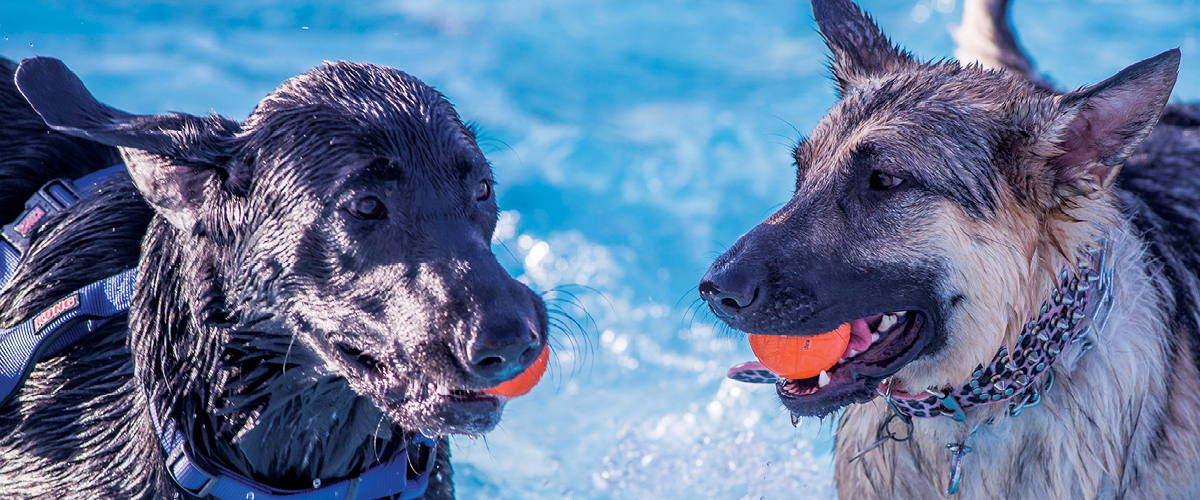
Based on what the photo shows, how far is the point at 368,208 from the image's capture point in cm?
268

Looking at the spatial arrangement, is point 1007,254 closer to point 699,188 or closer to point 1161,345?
point 1161,345

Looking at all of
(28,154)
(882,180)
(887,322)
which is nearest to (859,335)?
(887,322)

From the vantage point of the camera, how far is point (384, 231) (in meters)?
2.67

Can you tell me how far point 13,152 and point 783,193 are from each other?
265 inches

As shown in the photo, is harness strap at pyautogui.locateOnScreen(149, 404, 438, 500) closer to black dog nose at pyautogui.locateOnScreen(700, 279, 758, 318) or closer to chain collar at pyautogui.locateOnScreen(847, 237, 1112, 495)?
black dog nose at pyautogui.locateOnScreen(700, 279, 758, 318)

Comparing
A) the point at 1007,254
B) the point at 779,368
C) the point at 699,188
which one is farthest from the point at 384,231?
the point at 699,188

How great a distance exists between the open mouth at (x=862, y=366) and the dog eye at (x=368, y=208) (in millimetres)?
1558

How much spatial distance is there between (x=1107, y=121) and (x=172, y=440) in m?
2.94

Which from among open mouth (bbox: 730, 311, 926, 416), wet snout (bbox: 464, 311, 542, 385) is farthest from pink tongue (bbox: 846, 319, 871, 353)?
wet snout (bbox: 464, 311, 542, 385)

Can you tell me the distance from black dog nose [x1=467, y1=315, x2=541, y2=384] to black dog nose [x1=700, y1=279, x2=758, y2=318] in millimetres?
857

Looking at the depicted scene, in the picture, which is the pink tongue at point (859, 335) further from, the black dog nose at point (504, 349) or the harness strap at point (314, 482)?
the harness strap at point (314, 482)

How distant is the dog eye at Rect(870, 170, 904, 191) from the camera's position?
339 centimetres

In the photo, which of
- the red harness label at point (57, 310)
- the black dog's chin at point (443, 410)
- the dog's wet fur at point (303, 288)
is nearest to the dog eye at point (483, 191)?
the dog's wet fur at point (303, 288)

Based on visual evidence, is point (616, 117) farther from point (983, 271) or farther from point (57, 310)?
point (57, 310)
